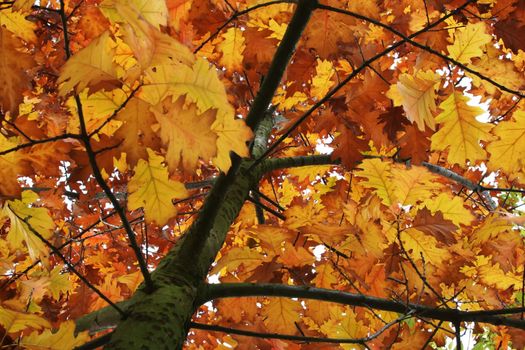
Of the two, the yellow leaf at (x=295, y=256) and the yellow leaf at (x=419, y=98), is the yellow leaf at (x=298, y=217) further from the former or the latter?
the yellow leaf at (x=419, y=98)

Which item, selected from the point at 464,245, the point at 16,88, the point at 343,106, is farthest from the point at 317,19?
the point at 464,245

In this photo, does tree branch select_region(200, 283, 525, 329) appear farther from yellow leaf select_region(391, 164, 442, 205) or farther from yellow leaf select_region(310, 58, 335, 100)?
yellow leaf select_region(310, 58, 335, 100)

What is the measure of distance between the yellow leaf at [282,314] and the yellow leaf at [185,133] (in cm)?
106

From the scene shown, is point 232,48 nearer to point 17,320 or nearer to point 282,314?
point 282,314

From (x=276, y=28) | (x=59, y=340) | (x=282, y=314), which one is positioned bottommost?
(x=59, y=340)

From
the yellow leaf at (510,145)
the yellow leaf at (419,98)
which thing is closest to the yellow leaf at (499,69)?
the yellow leaf at (510,145)

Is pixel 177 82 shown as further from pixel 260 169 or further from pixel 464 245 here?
pixel 464 245

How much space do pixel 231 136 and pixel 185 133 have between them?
0.16m

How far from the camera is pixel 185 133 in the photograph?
1058mm

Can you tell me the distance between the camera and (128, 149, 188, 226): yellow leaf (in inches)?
51.9

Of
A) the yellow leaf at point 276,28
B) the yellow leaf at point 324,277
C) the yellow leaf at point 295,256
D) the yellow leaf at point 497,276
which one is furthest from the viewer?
the yellow leaf at point 497,276

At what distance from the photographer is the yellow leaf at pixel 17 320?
136 centimetres

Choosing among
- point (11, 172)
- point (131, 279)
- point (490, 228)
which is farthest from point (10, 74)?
point (490, 228)

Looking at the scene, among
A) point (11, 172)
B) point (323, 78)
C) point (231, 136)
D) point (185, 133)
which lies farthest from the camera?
point (323, 78)
